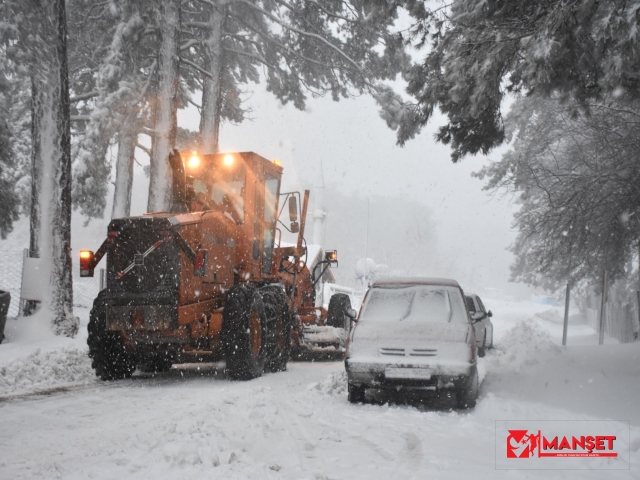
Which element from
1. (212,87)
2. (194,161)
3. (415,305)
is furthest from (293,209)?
(212,87)

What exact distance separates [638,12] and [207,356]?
7176mm

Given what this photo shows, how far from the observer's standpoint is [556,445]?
558 cm

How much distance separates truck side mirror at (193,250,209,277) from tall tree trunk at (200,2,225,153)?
10.4m

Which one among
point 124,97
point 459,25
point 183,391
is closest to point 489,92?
point 459,25

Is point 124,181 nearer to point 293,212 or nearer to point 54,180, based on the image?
point 54,180

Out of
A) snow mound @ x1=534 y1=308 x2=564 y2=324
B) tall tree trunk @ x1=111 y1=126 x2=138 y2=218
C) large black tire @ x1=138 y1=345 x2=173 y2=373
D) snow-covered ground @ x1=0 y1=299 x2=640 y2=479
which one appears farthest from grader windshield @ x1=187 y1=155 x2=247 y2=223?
snow mound @ x1=534 y1=308 x2=564 y2=324

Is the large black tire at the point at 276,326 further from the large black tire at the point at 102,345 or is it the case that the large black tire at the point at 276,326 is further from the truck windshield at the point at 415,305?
the large black tire at the point at 102,345

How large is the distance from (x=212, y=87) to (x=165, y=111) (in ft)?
12.3

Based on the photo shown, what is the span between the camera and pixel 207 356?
939 cm

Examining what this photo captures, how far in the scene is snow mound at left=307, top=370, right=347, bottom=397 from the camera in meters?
8.00

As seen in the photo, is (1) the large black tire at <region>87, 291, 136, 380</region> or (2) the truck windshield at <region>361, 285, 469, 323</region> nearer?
(2) the truck windshield at <region>361, 285, 469, 323</region>

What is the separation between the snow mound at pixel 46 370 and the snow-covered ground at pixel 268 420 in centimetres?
2

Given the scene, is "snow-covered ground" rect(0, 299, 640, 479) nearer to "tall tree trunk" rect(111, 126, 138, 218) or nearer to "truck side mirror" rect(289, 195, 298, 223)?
"truck side mirror" rect(289, 195, 298, 223)

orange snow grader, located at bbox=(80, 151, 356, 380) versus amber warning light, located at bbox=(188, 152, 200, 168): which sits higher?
amber warning light, located at bbox=(188, 152, 200, 168)
